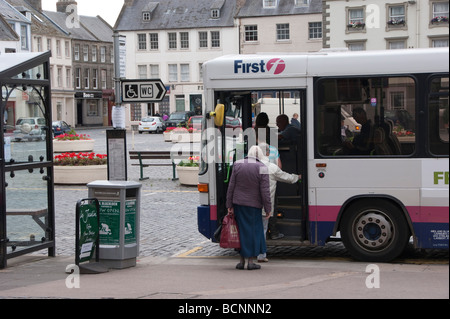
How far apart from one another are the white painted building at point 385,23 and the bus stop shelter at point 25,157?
4700 centimetres

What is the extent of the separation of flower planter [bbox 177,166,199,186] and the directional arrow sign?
30.7 feet

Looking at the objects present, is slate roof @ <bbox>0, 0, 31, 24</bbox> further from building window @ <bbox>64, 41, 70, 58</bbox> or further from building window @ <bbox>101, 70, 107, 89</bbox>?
building window @ <bbox>101, 70, 107, 89</bbox>

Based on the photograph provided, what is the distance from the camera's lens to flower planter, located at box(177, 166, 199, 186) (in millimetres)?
20641

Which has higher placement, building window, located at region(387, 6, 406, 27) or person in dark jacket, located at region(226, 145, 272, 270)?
building window, located at region(387, 6, 406, 27)

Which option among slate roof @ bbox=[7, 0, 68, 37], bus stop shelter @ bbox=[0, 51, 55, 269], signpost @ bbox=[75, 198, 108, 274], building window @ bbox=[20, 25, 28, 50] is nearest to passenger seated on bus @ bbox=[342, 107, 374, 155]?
signpost @ bbox=[75, 198, 108, 274]

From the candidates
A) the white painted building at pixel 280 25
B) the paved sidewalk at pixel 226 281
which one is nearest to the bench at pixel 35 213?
the paved sidewalk at pixel 226 281

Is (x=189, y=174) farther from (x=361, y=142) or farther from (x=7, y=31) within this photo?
(x=7, y=31)

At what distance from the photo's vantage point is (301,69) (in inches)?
421

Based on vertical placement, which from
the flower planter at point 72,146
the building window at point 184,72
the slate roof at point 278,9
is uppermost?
the slate roof at point 278,9

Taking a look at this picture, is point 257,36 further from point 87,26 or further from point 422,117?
point 422,117

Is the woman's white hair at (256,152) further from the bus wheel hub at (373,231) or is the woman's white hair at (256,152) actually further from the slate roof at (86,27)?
the slate roof at (86,27)

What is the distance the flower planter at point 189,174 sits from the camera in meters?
20.6

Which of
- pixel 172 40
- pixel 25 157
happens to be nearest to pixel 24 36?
pixel 172 40

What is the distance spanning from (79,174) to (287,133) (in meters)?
11.8
